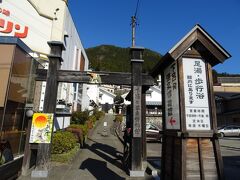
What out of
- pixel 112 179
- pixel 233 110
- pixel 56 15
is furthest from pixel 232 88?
pixel 112 179

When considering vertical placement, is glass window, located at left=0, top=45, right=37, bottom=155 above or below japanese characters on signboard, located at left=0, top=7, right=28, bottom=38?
below

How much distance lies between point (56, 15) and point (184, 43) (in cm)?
1272

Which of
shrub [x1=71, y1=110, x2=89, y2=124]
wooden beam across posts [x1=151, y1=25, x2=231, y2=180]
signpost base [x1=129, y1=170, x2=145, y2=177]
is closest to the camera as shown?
wooden beam across posts [x1=151, y1=25, x2=231, y2=180]

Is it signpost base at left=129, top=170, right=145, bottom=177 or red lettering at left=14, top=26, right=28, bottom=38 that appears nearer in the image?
signpost base at left=129, top=170, right=145, bottom=177

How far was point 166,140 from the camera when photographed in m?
5.75

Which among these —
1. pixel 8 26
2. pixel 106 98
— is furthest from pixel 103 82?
pixel 106 98

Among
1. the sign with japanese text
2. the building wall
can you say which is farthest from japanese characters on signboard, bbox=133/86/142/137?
the building wall

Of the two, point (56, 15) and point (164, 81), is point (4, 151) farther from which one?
point (56, 15)

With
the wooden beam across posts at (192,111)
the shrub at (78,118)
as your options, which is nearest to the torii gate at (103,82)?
the wooden beam across posts at (192,111)

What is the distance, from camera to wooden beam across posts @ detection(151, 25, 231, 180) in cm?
482

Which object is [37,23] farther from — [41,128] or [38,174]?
[38,174]

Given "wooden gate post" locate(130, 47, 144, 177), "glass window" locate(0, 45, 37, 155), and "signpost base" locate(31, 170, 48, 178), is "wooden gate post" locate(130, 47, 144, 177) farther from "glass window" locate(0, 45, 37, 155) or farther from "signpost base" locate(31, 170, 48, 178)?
"glass window" locate(0, 45, 37, 155)

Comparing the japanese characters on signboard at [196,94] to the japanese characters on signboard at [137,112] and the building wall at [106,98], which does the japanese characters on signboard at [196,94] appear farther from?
the building wall at [106,98]

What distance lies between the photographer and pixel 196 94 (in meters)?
5.21
